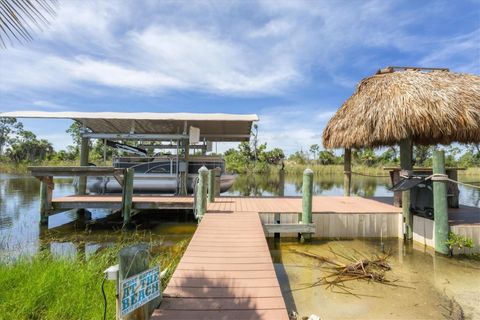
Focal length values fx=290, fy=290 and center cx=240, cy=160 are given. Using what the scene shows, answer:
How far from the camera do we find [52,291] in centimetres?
323

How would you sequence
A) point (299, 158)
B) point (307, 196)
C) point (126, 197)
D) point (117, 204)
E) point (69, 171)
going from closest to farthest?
1. point (307, 196)
2. point (69, 171)
3. point (126, 197)
4. point (117, 204)
5. point (299, 158)

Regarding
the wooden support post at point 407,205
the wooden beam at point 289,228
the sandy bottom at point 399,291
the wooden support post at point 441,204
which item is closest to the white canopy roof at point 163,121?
the wooden beam at point 289,228

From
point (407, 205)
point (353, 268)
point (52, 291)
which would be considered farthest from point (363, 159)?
point (52, 291)

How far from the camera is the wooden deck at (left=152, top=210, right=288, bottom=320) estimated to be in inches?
99.4

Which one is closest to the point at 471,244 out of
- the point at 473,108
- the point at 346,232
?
the point at 346,232

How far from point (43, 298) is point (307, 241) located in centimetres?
502

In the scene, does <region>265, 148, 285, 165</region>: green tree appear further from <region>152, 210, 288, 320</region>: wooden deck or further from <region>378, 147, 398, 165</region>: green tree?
<region>152, 210, 288, 320</region>: wooden deck

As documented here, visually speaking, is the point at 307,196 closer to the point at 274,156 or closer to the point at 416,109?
the point at 416,109

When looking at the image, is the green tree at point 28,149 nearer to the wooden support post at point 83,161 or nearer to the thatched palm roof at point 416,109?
the wooden support post at point 83,161

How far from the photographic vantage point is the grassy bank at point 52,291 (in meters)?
2.88

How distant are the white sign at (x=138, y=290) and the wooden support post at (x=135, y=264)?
5 centimetres

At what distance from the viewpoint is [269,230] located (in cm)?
652

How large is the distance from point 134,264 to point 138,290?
20 cm

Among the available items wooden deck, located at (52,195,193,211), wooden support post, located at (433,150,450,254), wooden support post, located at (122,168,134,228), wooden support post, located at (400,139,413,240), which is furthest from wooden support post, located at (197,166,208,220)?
wooden support post, located at (433,150,450,254)
